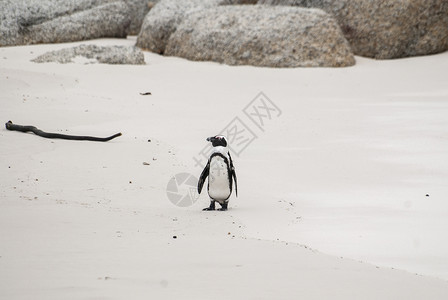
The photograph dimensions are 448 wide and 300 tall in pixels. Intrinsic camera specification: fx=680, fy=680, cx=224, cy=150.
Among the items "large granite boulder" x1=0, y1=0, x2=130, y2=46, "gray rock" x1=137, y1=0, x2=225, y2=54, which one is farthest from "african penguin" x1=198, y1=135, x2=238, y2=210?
"large granite boulder" x1=0, y1=0, x2=130, y2=46

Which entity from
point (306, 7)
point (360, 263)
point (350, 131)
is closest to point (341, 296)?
point (360, 263)

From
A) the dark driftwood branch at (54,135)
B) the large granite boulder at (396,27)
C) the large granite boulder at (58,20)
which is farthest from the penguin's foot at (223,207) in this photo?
the large granite boulder at (58,20)

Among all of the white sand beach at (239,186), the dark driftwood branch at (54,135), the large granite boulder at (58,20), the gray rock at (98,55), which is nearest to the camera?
the white sand beach at (239,186)

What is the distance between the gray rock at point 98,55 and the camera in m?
13.3

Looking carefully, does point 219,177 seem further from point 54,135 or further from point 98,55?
point 98,55

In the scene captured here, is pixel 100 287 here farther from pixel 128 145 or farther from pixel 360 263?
pixel 128 145

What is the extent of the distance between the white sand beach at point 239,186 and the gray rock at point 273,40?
0.64 meters

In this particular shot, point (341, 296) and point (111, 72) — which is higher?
point (341, 296)

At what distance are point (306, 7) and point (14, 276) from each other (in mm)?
12829

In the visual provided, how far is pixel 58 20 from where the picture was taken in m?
15.9

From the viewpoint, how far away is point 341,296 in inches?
130

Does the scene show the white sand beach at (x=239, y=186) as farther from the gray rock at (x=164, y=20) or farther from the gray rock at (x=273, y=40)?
the gray rock at (x=164, y=20)

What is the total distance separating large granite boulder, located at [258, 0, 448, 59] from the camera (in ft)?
45.3

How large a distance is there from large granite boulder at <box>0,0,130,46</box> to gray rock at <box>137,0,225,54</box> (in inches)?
42.0
